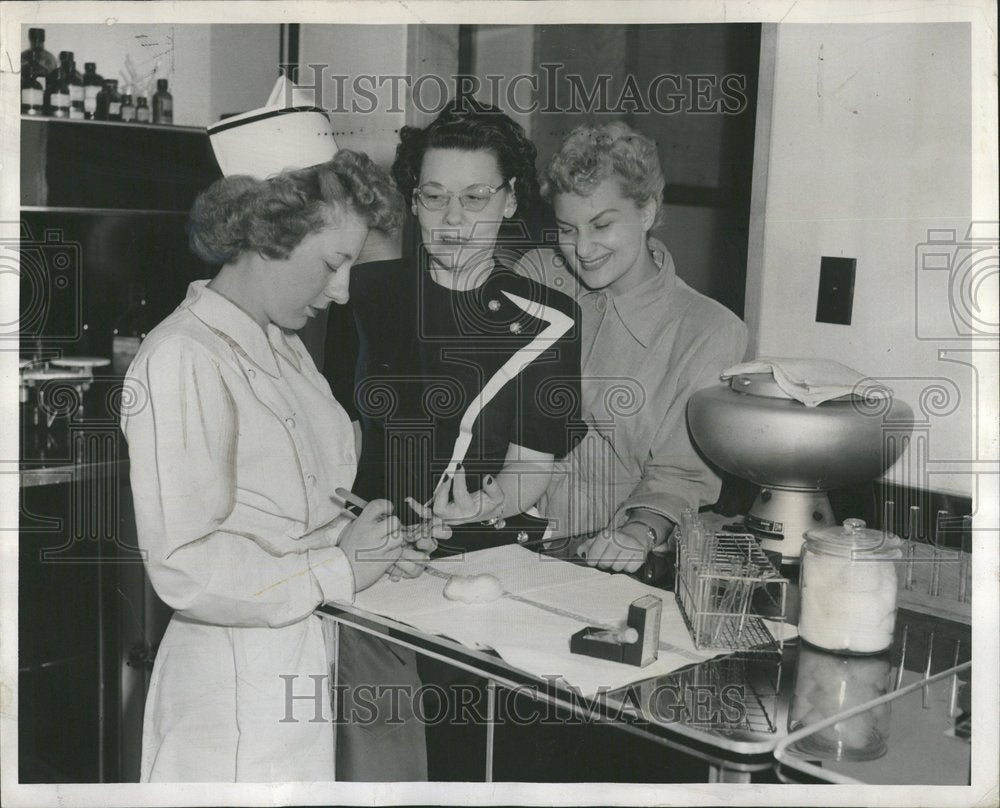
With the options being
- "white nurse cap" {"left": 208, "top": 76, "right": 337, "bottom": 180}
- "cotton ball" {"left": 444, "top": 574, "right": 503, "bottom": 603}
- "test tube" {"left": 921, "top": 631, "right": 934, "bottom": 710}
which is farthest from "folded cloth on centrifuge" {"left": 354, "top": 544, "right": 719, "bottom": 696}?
"white nurse cap" {"left": 208, "top": 76, "right": 337, "bottom": 180}

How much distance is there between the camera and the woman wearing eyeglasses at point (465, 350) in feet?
4.11

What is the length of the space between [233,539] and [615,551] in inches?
19.1

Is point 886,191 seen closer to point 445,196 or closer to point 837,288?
point 837,288

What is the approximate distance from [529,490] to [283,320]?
40cm

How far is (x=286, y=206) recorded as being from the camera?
4.00 feet

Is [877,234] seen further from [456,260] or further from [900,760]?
[900,760]

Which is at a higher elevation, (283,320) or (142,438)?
(283,320)

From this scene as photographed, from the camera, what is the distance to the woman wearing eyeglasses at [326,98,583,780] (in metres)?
1.25

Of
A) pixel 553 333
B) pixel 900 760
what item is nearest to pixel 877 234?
pixel 553 333

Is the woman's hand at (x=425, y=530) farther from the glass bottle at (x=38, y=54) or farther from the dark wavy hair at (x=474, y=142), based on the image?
the glass bottle at (x=38, y=54)

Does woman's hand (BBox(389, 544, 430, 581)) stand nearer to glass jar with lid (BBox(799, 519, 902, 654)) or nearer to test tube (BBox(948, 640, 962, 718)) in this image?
glass jar with lid (BBox(799, 519, 902, 654))

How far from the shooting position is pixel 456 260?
49.9 inches

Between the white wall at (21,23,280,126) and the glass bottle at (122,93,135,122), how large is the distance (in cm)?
1

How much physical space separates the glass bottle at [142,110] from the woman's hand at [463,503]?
629 millimetres
